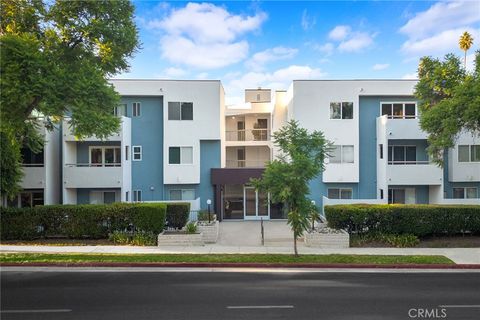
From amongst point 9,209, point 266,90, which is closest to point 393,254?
point 9,209

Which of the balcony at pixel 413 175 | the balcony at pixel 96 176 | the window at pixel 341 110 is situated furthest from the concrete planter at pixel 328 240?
the balcony at pixel 96 176

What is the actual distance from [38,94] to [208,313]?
34.5ft

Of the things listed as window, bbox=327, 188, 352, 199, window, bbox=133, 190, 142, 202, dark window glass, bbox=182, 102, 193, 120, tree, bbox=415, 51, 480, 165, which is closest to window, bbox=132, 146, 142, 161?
window, bbox=133, 190, 142, 202

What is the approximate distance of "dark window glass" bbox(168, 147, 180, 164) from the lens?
26864 mm

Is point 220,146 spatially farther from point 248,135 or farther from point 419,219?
point 419,219

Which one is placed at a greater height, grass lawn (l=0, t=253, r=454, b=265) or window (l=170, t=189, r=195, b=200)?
window (l=170, t=189, r=195, b=200)

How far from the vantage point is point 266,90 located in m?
40.1

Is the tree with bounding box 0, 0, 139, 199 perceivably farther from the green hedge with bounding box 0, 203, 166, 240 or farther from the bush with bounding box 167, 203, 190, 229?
the bush with bounding box 167, 203, 190, 229

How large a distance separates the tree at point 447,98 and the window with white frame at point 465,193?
7.35 meters

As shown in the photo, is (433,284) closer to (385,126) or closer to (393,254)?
(393,254)

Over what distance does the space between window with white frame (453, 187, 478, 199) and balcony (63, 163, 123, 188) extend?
22.3 metres

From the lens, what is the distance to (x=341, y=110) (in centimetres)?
2694

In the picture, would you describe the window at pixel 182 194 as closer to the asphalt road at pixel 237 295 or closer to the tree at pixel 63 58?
the tree at pixel 63 58

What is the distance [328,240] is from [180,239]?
651cm
